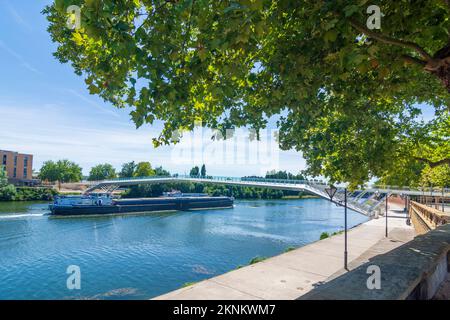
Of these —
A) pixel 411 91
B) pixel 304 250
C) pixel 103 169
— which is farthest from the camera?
pixel 103 169

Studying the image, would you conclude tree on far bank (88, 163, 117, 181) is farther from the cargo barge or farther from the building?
the cargo barge

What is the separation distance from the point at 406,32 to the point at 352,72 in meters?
1.32

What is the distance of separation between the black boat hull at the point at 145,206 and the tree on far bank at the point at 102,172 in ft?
186

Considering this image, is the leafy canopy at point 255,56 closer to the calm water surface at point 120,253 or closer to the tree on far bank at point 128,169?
the calm water surface at point 120,253

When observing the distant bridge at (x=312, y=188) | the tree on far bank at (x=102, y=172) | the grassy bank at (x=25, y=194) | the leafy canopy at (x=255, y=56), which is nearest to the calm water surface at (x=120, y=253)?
the distant bridge at (x=312, y=188)

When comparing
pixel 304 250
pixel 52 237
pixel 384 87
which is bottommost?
pixel 52 237

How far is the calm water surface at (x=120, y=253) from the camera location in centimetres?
1541

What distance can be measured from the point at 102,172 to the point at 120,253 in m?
96.0

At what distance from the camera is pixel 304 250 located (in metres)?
15.1

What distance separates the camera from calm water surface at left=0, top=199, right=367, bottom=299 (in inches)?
607

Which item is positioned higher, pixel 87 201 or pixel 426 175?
pixel 426 175

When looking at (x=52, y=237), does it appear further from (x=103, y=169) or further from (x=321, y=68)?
(x=103, y=169)

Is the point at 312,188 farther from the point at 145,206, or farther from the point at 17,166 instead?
the point at 17,166

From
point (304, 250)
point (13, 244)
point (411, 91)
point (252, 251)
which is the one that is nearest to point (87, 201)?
point (13, 244)
